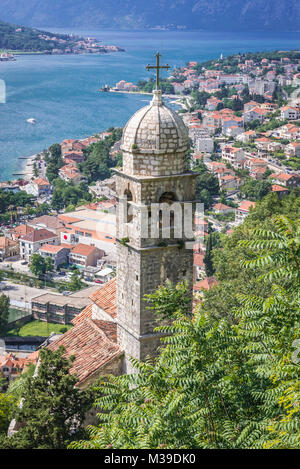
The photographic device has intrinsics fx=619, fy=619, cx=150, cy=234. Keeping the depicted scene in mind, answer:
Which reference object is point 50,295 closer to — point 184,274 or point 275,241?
point 184,274

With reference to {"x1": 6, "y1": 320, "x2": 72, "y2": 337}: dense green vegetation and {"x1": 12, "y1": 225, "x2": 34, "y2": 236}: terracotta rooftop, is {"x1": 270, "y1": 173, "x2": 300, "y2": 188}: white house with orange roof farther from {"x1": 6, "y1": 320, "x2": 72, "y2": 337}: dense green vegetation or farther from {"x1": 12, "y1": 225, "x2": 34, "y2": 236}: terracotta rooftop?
{"x1": 6, "y1": 320, "x2": 72, "y2": 337}: dense green vegetation

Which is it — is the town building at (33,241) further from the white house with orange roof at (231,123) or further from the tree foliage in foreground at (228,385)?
the white house with orange roof at (231,123)

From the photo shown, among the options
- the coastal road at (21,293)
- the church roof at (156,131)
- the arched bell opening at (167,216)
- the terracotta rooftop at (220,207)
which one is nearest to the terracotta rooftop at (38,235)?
the coastal road at (21,293)

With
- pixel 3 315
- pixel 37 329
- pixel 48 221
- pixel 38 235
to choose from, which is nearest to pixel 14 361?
pixel 3 315

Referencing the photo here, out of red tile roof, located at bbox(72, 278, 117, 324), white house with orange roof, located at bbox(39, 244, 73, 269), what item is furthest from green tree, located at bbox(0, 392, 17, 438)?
white house with orange roof, located at bbox(39, 244, 73, 269)

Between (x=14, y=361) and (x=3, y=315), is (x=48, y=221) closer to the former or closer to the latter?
(x=3, y=315)

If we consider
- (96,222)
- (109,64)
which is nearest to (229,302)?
(96,222)
